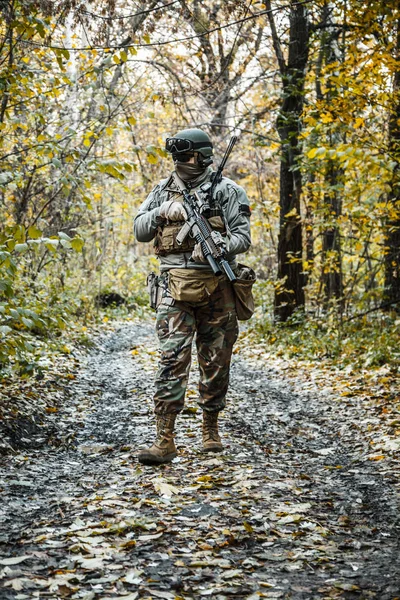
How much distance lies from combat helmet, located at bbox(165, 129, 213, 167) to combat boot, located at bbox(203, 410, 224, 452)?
6.48ft

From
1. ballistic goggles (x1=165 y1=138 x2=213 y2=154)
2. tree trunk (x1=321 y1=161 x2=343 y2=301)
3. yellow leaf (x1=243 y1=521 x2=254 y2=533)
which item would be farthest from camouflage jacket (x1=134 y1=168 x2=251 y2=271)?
tree trunk (x1=321 y1=161 x2=343 y2=301)

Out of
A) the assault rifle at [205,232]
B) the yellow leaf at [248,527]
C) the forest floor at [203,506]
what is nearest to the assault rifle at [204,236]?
the assault rifle at [205,232]

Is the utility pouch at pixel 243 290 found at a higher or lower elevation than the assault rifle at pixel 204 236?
lower

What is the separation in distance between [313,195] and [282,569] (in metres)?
8.36

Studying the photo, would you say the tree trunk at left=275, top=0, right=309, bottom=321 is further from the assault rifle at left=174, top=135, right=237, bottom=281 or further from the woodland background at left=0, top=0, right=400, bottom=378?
the assault rifle at left=174, top=135, right=237, bottom=281

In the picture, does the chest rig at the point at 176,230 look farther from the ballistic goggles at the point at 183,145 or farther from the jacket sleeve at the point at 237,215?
the ballistic goggles at the point at 183,145

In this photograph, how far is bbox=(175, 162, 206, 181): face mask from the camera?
16.3 ft

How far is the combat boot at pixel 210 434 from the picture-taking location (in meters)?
5.12

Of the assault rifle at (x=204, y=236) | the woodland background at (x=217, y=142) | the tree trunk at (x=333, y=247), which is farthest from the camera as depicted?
the tree trunk at (x=333, y=247)

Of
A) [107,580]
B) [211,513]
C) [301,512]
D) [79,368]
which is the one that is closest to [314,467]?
[301,512]

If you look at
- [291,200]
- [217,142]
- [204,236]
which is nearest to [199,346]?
[204,236]

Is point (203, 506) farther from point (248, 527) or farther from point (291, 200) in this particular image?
point (291, 200)

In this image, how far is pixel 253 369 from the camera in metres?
10.1

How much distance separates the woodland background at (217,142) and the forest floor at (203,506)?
1075mm
